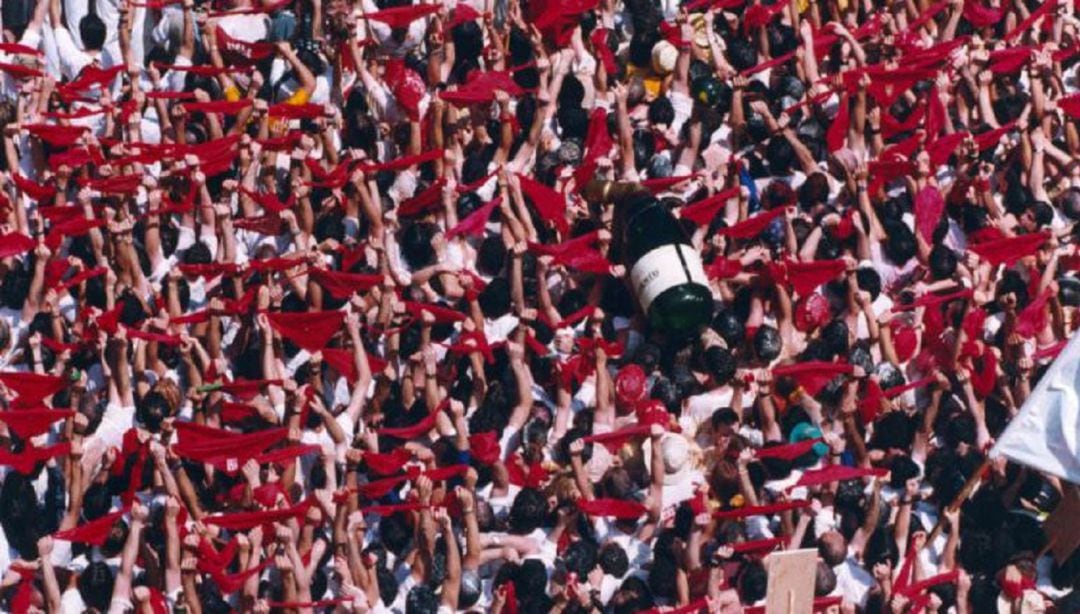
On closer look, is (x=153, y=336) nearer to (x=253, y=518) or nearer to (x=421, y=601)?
(x=253, y=518)

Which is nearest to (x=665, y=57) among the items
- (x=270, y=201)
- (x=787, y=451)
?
(x=270, y=201)

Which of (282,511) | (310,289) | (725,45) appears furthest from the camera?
(725,45)

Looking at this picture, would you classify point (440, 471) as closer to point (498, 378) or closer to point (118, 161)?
point (498, 378)

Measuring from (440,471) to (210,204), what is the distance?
210 cm

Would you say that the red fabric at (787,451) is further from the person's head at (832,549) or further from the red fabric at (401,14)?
the red fabric at (401,14)

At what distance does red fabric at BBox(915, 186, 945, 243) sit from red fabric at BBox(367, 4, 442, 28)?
2.78 m

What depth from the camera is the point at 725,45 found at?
17109 millimetres

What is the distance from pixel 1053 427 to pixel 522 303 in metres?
2.78

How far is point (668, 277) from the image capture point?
15.5 meters

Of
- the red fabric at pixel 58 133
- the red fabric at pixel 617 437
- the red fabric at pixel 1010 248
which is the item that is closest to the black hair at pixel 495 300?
the red fabric at pixel 617 437

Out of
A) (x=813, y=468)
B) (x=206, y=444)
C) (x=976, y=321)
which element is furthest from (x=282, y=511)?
(x=976, y=321)

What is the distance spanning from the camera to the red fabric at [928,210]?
1628cm

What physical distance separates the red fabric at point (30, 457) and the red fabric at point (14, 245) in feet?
3.97

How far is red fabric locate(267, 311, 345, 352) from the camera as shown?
50.2 ft
